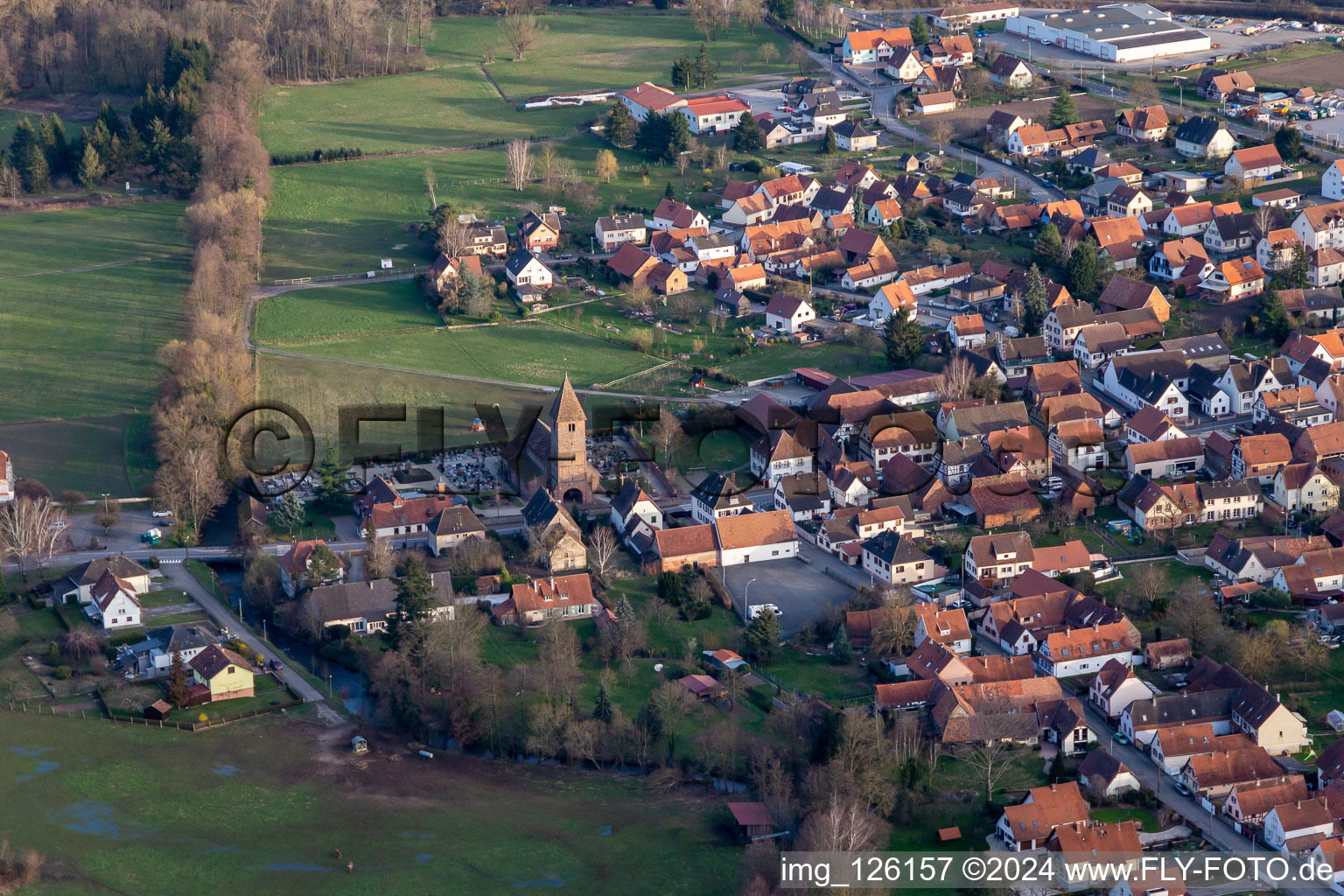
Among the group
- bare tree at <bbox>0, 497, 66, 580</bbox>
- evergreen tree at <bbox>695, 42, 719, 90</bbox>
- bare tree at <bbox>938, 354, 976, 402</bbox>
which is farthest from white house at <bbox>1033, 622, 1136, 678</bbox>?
evergreen tree at <bbox>695, 42, 719, 90</bbox>

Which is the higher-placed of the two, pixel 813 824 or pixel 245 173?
pixel 245 173

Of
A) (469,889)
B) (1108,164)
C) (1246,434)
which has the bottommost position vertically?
(469,889)

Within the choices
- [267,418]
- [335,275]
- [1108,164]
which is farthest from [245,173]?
[1108,164]

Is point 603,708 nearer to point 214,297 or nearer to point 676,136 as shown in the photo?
point 214,297

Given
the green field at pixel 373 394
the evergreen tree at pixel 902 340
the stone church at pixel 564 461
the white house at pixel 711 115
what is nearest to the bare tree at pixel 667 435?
the stone church at pixel 564 461

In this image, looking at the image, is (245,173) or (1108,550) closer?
(1108,550)

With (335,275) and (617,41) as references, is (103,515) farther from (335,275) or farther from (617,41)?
(617,41)
